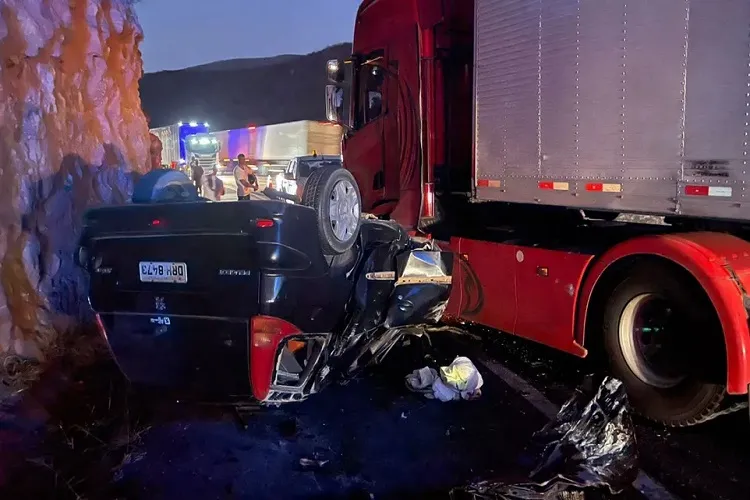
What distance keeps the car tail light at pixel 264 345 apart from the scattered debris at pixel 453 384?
1452 mm

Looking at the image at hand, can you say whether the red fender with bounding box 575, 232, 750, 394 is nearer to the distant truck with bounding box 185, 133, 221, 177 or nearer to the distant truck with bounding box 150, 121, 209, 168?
the distant truck with bounding box 185, 133, 221, 177

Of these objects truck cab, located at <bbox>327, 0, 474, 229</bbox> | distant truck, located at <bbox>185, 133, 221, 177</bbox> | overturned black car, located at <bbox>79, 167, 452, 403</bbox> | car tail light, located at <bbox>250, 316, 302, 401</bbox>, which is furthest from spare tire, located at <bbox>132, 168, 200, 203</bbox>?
distant truck, located at <bbox>185, 133, 221, 177</bbox>

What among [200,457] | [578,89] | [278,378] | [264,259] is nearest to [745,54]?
[578,89]

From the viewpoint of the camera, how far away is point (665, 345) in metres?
4.29

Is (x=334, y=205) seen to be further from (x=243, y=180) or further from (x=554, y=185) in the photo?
(x=243, y=180)

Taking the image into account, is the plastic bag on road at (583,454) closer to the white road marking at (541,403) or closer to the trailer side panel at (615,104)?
the white road marking at (541,403)

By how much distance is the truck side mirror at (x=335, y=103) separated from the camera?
767cm

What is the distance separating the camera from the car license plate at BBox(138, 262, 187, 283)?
376 cm

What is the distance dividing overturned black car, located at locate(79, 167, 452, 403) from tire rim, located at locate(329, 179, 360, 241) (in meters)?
0.01

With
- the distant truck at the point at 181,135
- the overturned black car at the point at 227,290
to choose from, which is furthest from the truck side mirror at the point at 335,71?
the distant truck at the point at 181,135

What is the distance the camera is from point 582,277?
4.83m

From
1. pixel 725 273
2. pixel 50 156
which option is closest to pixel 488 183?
pixel 725 273

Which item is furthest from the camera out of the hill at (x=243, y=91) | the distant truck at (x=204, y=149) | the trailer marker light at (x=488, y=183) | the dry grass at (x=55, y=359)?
the hill at (x=243, y=91)

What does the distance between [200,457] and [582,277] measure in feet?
10.5
